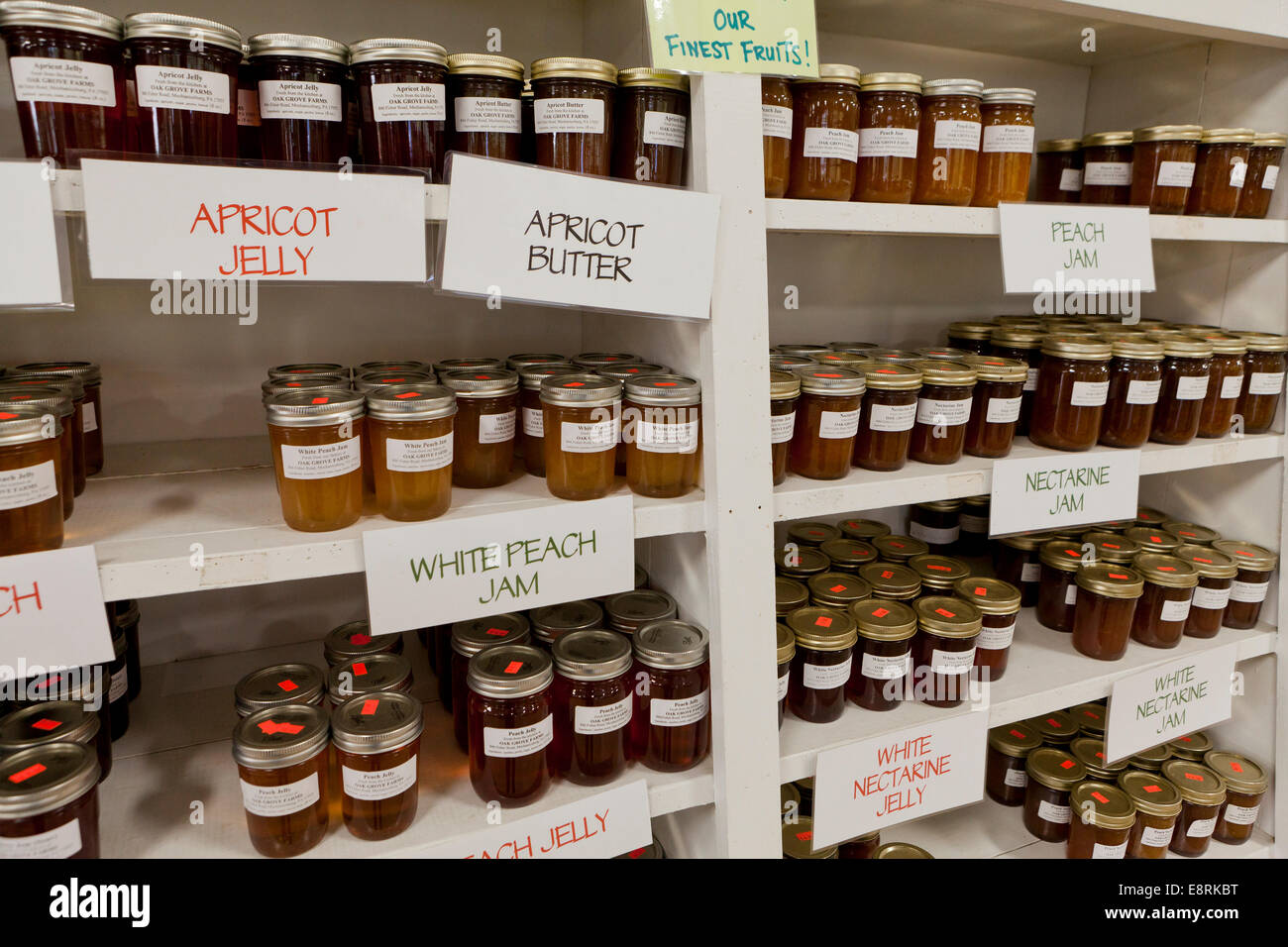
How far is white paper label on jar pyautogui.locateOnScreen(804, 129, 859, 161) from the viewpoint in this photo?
1.08 metres

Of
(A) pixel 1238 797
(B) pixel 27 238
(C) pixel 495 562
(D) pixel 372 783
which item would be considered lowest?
(A) pixel 1238 797

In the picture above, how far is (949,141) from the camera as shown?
115 centimetres

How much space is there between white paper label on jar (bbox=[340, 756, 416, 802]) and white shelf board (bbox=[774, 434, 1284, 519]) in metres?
0.57

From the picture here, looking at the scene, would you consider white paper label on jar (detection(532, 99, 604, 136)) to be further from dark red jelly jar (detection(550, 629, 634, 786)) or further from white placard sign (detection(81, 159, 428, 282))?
dark red jelly jar (detection(550, 629, 634, 786))

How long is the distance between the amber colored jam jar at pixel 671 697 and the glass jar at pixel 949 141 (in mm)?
720

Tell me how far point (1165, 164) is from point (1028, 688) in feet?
3.01

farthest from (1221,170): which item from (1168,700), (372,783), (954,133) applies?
(372,783)

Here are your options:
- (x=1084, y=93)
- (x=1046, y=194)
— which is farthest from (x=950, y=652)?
(x=1084, y=93)

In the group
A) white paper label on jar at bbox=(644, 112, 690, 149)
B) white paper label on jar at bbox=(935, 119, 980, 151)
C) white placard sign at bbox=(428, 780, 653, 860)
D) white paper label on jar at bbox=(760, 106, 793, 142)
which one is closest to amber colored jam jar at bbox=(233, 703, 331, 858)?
→ white placard sign at bbox=(428, 780, 653, 860)

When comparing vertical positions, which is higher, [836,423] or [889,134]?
[889,134]

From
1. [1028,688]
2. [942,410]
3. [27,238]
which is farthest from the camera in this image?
[1028,688]

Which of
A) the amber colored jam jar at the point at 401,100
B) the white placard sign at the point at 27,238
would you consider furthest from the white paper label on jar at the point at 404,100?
the white placard sign at the point at 27,238

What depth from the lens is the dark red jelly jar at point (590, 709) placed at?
1033mm

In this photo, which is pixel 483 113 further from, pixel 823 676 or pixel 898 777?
pixel 898 777
